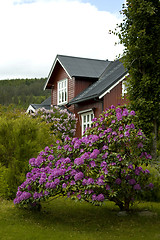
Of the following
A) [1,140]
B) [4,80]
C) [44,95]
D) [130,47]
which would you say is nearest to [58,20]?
[130,47]

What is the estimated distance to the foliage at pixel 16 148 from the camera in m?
8.77

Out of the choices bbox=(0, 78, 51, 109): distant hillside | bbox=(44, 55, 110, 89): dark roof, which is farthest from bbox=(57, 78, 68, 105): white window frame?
bbox=(0, 78, 51, 109): distant hillside

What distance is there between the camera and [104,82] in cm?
1952

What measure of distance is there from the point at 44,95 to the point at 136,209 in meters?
56.0

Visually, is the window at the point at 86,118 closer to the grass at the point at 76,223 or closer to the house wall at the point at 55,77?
the house wall at the point at 55,77

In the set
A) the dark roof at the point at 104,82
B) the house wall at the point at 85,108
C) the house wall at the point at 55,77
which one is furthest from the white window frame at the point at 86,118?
the house wall at the point at 55,77

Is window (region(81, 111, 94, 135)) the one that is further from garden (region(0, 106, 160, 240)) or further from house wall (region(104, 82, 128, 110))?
garden (region(0, 106, 160, 240))

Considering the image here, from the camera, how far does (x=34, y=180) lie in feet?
24.6

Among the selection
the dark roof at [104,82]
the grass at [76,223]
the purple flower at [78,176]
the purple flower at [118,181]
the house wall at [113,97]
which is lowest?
Result: the grass at [76,223]

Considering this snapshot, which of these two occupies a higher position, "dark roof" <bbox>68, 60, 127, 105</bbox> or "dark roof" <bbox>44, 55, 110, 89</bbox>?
"dark roof" <bbox>44, 55, 110, 89</bbox>

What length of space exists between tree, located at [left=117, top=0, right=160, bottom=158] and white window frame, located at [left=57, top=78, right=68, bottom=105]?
40.4 feet

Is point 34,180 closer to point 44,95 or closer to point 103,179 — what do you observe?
point 103,179

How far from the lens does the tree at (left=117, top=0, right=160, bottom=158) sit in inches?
373

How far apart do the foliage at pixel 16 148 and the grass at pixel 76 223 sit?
63cm
